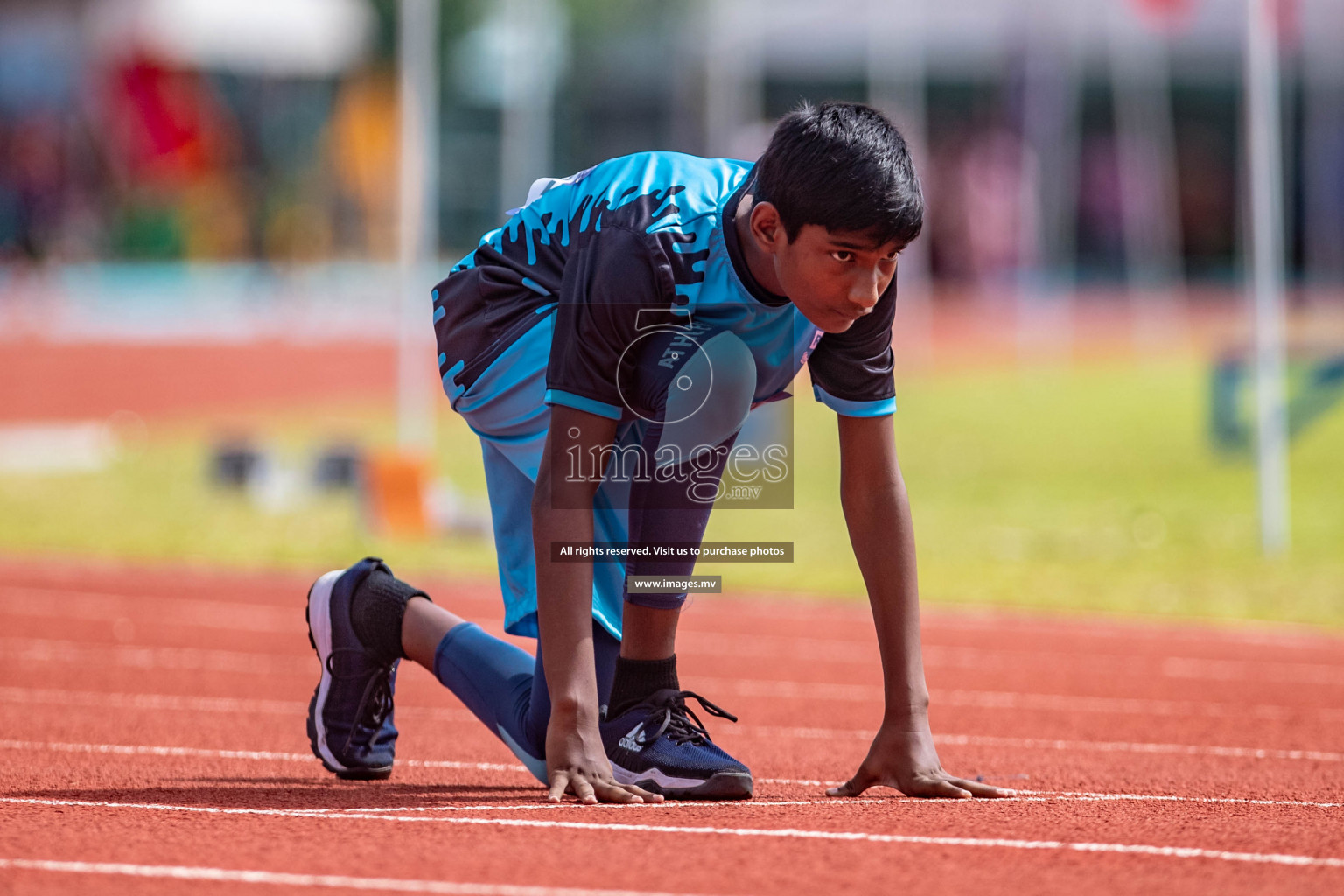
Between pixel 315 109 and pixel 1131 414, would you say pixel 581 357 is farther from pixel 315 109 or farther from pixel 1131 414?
pixel 315 109

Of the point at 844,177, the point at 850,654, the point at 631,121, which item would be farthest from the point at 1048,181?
the point at 844,177

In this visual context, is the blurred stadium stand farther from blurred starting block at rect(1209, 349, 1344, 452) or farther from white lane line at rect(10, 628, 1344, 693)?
white lane line at rect(10, 628, 1344, 693)

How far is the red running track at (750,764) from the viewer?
2.68 m

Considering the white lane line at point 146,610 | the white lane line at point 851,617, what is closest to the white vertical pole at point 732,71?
the white lane line at point 851,617

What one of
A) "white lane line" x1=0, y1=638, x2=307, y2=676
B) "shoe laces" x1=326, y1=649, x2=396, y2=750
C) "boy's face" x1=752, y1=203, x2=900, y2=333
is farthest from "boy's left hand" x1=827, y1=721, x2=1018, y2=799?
"white lane line" x1=0, y1=638, x2=307, y2=676

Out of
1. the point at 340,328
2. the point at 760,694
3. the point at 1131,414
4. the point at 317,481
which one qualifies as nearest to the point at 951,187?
the point at 340,328

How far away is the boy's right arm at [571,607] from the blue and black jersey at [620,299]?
72 mm

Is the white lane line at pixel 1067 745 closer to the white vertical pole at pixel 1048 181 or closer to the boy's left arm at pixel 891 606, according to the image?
the boy's left arm at pixel 891 606

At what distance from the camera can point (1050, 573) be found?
8492 mm

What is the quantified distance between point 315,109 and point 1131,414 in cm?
2281

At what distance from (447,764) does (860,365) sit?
1.47 metres

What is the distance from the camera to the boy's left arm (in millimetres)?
3260

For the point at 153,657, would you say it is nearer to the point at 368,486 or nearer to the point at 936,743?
the point at 936,743

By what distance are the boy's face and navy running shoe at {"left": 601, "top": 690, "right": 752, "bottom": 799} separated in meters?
0.83
